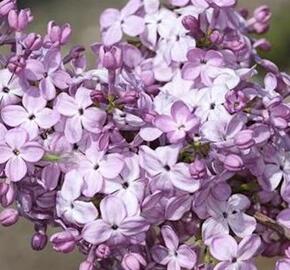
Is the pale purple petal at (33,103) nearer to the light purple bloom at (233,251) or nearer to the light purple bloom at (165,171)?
the light purple bloom at (165,171)

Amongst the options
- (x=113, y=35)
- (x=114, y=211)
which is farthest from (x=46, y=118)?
(x=113, y=35)

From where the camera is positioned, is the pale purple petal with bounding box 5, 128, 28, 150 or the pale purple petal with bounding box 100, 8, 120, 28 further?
the pale purple petal with bounding box 100, 8, 120, 28

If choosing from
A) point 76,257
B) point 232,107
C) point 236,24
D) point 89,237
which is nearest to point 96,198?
point 89,237

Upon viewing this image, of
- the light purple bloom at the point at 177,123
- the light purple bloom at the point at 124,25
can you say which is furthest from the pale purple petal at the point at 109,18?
the light purple bloom at the point at 177,123

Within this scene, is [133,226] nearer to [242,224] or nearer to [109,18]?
[242,224]

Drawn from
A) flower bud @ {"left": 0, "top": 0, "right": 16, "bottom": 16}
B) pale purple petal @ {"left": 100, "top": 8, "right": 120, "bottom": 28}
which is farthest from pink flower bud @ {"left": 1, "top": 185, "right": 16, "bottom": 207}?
pale purple petal @ {"left": 100, "top": 8, "right": 120, "bottom": 28}

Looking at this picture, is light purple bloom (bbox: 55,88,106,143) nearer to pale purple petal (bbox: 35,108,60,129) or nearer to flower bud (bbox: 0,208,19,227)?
pale purple petal (bbox: 35,108,60,129)

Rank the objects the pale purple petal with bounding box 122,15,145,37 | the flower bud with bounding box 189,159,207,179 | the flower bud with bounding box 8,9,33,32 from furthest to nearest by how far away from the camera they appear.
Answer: the pale purple petal with bounding box 122,15,145,37 < the flower bud with bounding box 8,9,33,32 < the flower bud with bounding box 189,159,207,179
